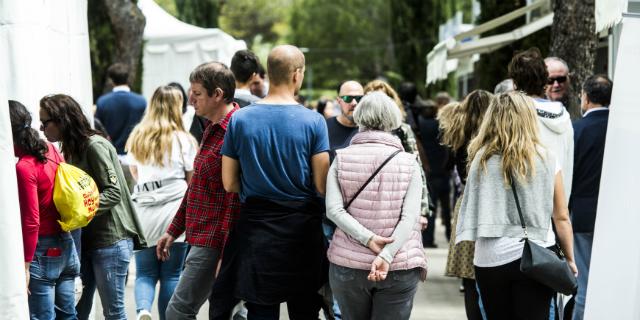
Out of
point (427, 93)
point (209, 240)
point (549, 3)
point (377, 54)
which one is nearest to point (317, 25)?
point (377, 54)

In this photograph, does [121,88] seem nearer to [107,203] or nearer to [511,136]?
[107,203]

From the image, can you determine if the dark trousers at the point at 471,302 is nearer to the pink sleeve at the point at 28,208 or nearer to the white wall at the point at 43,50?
the pink sleeve at the point at 28,208

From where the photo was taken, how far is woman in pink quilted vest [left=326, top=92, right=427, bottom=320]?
5.20m

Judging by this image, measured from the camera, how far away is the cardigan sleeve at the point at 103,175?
19.6 ft

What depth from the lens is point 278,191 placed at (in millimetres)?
5184

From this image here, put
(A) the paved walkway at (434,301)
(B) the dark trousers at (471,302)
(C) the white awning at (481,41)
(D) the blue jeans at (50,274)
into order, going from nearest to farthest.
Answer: (D) the blue jeans at (50,274), (B) the dark trousers at (471,302), (A) the paved walkway at (434,301), (C) the white awning at (481,41)

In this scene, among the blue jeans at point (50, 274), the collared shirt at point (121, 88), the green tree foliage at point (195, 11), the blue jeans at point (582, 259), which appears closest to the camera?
the blue jeans at point (50, 274)

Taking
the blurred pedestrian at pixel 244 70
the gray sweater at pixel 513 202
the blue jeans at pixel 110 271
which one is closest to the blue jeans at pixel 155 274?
the blue jeans at pixel 110 271

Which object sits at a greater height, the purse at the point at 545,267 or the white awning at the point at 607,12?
the white awning at the point at 607,12

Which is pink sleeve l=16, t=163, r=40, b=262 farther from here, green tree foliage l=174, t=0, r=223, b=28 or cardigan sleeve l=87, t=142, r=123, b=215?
green tree foliage l=174, t=0, r=223, b=28

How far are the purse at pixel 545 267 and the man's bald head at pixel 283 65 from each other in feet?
4.16

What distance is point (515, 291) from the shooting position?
529cm

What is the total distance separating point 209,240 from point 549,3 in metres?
10.2

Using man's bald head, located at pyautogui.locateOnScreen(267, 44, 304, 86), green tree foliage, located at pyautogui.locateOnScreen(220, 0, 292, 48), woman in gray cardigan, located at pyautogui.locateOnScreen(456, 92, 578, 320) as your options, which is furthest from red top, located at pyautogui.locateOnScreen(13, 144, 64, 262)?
green tree foliage, located at pyautogui.locateOnScreen(220, 0, 292, 48)
